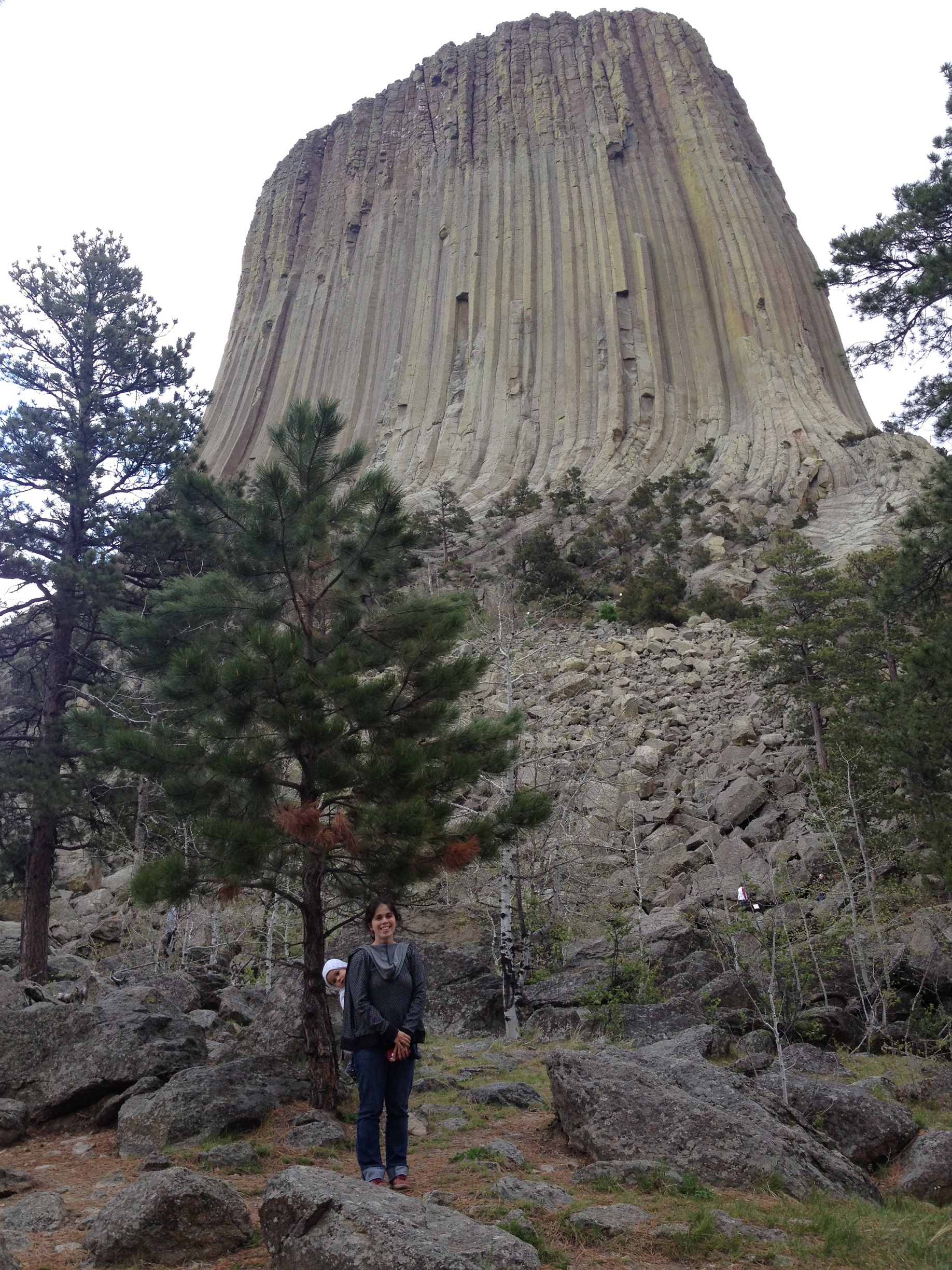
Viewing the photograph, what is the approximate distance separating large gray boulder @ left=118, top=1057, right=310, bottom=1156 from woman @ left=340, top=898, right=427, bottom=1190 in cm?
Answer: 192

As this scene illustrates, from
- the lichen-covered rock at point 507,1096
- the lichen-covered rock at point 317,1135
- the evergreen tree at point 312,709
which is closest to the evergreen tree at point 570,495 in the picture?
the evergreen tree at point 312,709

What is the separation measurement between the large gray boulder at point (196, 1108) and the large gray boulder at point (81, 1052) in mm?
522

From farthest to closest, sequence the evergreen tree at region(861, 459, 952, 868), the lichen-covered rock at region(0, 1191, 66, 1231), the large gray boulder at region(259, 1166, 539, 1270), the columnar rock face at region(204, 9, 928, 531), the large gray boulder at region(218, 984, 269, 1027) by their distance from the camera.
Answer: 1. the columnar rock face at region(204, 9, 928, 531)
2. the evergreen tree at region(861, 459, 952, 868)
3. the large gray boulder at region(218, 984, 269, 1027)
4. the lichen-covered rock at region(0, 1191, 66, 1231)
5. the large gray boulder at region(259, 1166, 539, 1270)

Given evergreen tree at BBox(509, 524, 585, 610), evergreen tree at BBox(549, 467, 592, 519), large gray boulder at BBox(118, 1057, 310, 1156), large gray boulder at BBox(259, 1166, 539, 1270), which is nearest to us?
large gray boulder at BBox(259, 1166, 539, 1270)

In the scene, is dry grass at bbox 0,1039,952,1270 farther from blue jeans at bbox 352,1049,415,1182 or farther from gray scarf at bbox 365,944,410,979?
gray scarf at bbox 365,944,410,979

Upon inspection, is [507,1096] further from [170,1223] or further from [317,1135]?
[170,1223]

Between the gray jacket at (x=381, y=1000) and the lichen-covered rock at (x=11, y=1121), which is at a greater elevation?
the gray jacket at (x=381, y=1000)

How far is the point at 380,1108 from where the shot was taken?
485 cm

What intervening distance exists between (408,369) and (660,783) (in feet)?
125

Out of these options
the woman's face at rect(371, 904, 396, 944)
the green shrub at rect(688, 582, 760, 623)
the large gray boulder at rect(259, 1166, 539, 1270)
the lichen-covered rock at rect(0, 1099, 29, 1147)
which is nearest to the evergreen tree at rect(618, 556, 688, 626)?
the green shrub at rect(688, 582, 760, 623)

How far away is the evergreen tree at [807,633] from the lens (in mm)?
18641

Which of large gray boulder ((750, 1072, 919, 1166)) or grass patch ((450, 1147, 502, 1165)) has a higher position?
grass patch ((450, 1147, 502, 1165))

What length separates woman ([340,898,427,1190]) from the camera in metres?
4.83

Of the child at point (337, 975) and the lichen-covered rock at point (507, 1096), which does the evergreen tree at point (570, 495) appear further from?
the child at point (337, 975)
